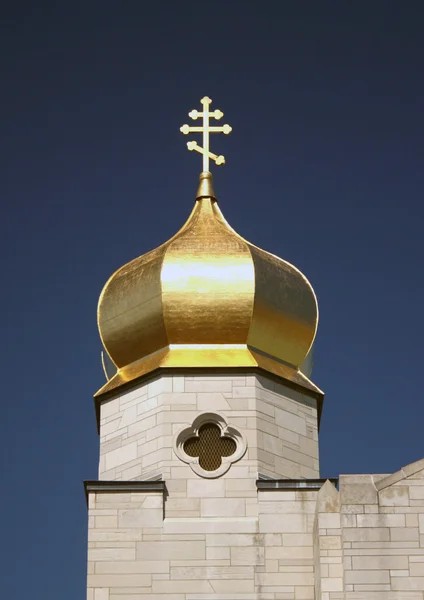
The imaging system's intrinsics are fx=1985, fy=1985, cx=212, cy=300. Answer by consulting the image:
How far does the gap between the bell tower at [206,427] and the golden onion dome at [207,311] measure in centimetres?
2

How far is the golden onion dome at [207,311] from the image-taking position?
2995 cm

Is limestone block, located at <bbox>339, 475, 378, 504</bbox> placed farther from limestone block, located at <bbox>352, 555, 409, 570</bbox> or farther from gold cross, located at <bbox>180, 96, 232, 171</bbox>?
gold cross, located at <bbox>180, 96, 232, 171</bbox>

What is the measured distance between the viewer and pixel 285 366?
30328mm

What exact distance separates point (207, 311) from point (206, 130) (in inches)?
171

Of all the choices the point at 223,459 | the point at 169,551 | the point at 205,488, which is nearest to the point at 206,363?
the point at 223,459

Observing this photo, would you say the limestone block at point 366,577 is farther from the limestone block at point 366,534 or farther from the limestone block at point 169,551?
the limestone block at point 169,551

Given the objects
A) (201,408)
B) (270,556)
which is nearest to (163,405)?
(201,408)

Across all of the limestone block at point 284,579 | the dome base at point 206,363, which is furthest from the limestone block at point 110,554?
the dome base at point 206,363

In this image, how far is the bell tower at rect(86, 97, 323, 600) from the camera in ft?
91.2

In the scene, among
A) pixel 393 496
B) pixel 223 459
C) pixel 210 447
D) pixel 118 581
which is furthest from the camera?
pixel 210 447

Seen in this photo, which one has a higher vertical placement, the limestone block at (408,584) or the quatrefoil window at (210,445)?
the quatrefoil window at (210,445)

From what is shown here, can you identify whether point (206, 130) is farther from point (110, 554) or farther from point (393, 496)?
point (393, 496)

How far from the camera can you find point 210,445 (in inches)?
1148

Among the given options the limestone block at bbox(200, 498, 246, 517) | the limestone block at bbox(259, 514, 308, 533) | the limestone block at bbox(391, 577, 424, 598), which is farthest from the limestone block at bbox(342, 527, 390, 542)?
the limestone block at bbox(200, 498, 246, 517)
